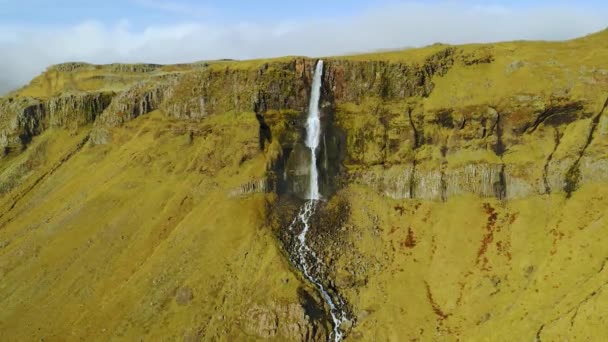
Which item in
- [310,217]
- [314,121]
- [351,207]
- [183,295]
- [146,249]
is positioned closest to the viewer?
[183,295]

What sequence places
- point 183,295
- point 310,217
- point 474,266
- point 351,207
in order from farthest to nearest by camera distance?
point 351,207 → point 310,217 → point 183,295 → point 474,266

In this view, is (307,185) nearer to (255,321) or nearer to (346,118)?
(346,118)

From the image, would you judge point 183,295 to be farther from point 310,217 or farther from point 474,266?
point 474,266

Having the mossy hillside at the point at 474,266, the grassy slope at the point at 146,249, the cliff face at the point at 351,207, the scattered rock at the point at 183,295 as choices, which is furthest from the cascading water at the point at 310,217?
the scattered rock at the point at 183,295

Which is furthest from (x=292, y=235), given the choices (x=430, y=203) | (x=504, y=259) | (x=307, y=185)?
(x=504, y=259)

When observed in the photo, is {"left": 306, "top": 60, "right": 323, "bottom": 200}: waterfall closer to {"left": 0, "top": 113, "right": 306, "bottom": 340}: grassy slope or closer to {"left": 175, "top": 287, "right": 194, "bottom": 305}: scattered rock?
{"left": 0, "top": 113, "right": 306, "bottom": 340}: grassy slope

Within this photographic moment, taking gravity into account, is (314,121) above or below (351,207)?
above

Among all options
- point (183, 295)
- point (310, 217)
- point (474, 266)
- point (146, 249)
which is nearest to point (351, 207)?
point (310, 217)

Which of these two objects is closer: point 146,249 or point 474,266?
point 474,266
